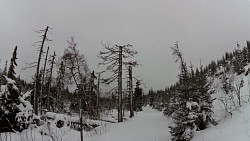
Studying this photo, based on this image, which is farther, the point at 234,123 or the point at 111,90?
the point at 111,90

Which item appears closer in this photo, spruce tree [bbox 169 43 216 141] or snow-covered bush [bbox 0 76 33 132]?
spruce tree [bbox 169 43 216 141]

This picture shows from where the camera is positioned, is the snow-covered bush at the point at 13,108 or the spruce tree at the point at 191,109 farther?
the snow-covered bush at the point at 13,108

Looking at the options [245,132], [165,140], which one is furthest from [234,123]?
[165,140]

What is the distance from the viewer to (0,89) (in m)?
12.0

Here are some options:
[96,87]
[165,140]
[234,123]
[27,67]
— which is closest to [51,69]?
[27,67]

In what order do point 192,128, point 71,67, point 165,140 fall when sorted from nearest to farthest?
1. point 192,128
2. point 165,140
3. point 71,67

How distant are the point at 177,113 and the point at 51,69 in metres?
20.4

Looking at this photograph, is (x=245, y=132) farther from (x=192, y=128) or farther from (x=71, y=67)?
(x=71, y=67)

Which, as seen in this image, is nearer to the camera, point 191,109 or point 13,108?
point 191,109

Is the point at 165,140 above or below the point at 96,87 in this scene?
below

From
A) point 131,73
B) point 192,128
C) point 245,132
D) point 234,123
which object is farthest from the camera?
point 131,73

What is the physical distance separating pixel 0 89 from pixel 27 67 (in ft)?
24.6

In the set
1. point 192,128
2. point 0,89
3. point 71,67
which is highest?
point 71,67

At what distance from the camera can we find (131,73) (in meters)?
30.4
